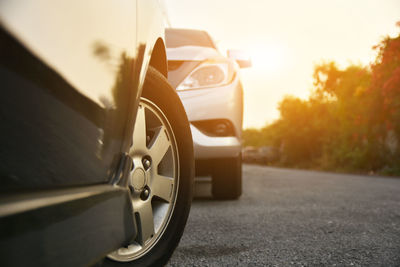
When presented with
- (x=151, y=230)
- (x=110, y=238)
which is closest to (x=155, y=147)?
(x=151, y=230)

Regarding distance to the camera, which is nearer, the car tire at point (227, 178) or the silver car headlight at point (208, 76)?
the silver car headlight at point (208, 76)

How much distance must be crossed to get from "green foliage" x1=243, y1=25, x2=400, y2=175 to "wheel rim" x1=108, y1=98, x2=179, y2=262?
13.5 m

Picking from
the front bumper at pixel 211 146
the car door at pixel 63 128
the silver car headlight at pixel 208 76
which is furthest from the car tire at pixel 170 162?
the silver car headlight at pixel 208 76

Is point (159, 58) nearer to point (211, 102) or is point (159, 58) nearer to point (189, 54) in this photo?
point (211, 102)

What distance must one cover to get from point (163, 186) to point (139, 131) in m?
0.32

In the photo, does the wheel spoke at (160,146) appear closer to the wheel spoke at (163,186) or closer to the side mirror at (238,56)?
the wheel spoke at (163,186)

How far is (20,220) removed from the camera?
0.87m

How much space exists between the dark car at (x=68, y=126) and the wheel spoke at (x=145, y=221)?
11 centimetres

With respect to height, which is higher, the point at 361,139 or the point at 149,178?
the point at 361,139

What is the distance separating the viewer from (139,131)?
1.83m

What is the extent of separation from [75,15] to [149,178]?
3.10 ft

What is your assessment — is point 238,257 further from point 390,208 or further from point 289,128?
point 289,128

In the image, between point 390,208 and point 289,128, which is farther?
point 289,128

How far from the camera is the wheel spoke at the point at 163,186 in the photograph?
1932 mm
